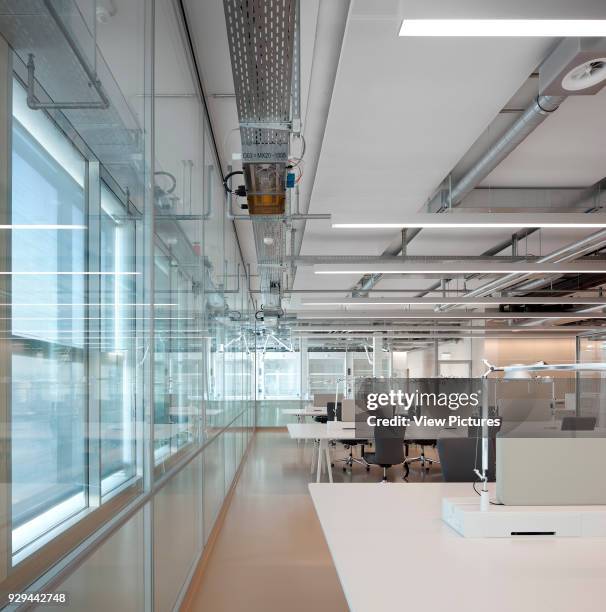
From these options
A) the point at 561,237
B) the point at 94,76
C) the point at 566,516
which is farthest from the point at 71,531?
the point at 561,237

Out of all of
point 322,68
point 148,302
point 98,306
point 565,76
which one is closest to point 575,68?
point 565,76

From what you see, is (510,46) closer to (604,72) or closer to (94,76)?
(604,72)

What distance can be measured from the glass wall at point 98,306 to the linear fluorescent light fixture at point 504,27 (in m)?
1.14

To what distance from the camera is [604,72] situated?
3086 mm

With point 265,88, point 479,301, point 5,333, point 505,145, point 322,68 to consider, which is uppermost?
point 322,68

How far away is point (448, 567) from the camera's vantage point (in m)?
2.34

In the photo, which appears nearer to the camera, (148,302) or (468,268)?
(148,302)

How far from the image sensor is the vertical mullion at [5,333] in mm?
1384

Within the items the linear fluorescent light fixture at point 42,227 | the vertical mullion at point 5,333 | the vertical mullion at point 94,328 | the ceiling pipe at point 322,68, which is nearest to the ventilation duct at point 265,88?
the ceiling pipe at point 322,68

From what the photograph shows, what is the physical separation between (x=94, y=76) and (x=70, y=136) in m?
0.26

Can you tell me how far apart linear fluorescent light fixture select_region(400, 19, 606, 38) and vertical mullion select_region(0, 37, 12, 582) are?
133 centimetres

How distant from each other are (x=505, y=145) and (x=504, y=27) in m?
2.59

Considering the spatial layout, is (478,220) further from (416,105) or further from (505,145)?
(416,105)

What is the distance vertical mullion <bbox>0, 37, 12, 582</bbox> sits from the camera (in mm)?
1384
